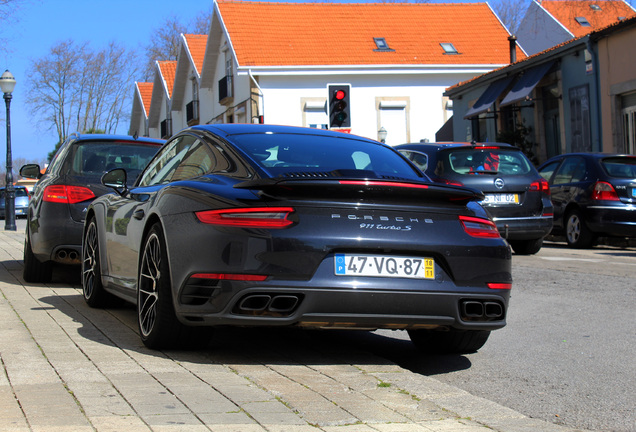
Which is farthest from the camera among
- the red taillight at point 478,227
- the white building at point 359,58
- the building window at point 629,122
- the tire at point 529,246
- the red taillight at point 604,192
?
the white building at point 359,58

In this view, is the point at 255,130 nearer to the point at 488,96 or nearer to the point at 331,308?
the point at 331,308

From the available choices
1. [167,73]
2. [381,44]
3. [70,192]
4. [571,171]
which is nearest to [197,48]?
[167,73]

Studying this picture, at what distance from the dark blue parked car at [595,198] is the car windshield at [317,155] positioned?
924cm

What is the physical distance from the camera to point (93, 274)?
7328 millimetres

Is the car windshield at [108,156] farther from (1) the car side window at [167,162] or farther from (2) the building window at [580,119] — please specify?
(2) the building window at [580,119]

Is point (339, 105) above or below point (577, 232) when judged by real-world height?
above

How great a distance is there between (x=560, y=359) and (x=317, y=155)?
2057 mm

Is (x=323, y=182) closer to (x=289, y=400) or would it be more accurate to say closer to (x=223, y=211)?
(x=223, y=211)

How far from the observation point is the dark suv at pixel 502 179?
12820 millimetres

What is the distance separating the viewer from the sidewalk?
3.73 m

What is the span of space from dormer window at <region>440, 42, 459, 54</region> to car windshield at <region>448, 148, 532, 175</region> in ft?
91.4

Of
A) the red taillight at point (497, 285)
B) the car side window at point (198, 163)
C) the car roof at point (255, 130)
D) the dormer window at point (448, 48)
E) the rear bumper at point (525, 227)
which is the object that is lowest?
the rear bumper at point (525, 227)

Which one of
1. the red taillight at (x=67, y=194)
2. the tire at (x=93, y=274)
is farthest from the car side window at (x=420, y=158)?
the tire at (x=93, y=274)

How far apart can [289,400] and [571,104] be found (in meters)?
22.1
